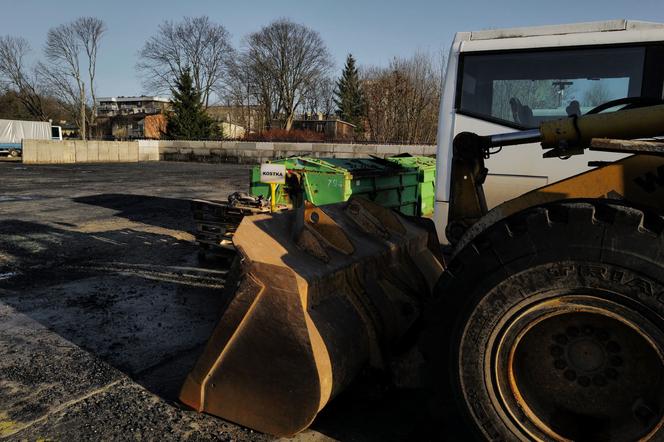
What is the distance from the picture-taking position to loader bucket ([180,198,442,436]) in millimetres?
2555

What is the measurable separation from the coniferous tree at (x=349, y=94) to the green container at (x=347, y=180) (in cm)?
4842

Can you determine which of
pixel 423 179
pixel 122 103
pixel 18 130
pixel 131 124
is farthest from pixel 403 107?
pixel 122 103

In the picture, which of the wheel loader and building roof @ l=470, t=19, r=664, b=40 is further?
building roof @ l=470, t=19, r=664, b=40

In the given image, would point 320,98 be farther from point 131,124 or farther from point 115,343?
point 115,343

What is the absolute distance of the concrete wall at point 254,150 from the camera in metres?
25.4

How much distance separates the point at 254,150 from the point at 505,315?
29.3 meters

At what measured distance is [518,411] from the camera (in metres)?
2.17

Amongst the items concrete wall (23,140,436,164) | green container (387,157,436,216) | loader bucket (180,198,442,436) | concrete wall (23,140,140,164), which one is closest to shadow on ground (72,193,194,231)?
green container (387,157,436,216)

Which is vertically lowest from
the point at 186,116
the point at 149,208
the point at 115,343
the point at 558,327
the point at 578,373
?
the point at 115,343

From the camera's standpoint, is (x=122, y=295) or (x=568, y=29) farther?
(x=122, y=295)

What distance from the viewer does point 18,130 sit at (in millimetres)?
36750

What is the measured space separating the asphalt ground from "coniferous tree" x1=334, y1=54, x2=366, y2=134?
5065cm

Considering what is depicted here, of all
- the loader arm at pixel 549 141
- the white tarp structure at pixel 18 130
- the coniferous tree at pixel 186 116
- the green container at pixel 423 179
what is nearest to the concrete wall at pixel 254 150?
the coniferous tree at pixel 186 116

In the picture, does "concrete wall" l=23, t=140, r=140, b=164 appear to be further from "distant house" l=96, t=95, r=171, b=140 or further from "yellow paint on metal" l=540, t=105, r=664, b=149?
"distant house" l=96, t=95, r=171, b=140
